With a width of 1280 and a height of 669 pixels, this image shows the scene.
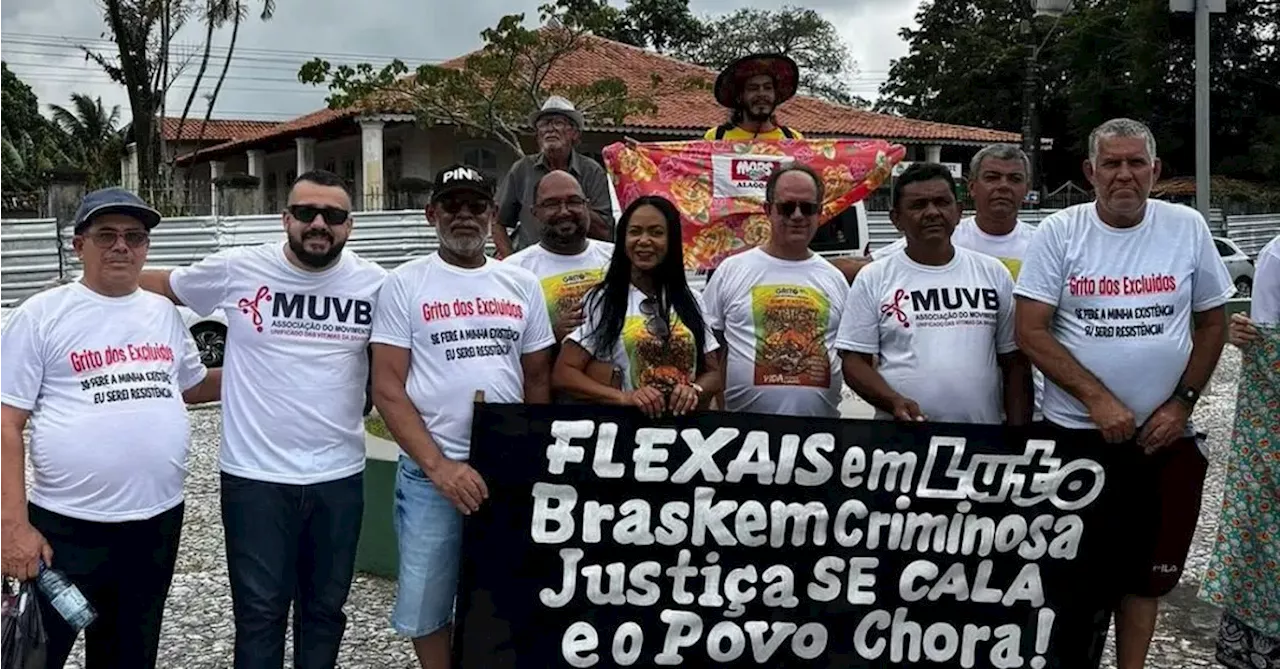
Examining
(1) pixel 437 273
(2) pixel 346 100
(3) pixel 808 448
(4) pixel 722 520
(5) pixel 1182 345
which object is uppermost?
(2) pixel 346 100

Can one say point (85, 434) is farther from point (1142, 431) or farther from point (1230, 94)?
point (1230, 94)

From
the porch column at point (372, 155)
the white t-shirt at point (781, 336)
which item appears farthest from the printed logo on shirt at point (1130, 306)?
the porch column at point (372, 155)

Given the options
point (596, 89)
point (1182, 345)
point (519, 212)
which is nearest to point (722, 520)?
point (1182, 345)

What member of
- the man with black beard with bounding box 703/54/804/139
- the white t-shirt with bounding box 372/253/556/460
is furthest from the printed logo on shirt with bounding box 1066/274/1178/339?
the man with black beard with bounding box 703/54/804/139

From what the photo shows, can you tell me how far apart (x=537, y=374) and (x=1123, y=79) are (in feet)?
139

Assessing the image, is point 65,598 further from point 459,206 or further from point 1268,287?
point 1268,287

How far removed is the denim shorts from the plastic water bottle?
0.94m

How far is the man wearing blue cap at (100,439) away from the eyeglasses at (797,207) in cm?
214

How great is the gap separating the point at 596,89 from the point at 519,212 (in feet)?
41.9

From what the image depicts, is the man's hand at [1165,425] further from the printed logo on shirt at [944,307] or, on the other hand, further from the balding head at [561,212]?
the balding head at [561,212]

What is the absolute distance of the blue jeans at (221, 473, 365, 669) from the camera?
11.6 ft

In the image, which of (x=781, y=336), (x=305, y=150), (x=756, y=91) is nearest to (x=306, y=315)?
(x=781, y=336)

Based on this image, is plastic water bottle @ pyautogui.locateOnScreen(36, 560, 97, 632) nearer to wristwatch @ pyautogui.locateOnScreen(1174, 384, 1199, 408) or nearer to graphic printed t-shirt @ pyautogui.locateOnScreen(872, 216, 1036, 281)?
graphic printed t-shirt @ pyautogui.locateOnScreen(872, 216, 1036, 281)

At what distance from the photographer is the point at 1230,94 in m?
39.5
